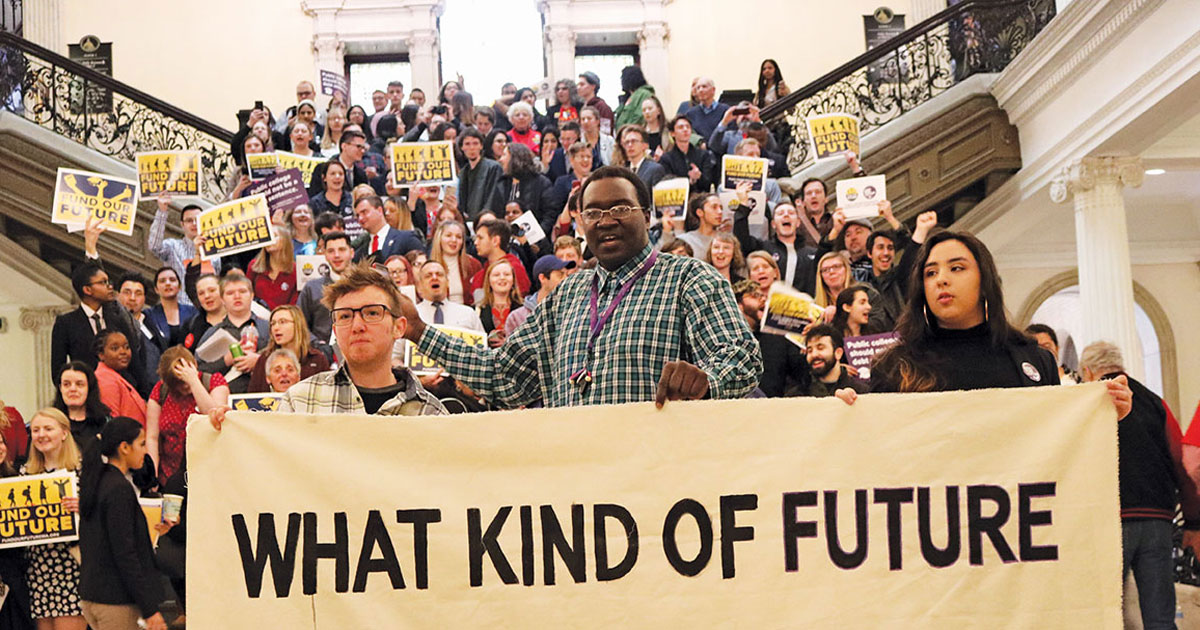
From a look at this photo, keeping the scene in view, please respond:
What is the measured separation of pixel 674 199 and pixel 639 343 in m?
6.65

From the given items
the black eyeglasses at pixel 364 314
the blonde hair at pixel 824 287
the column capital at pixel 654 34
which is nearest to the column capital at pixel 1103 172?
the blonde hair at pixel 824 287

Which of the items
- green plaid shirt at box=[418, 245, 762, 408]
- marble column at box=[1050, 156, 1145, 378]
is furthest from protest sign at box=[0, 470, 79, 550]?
marble column at box=[1050, 156, 1145, 378]

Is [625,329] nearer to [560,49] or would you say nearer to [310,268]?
[310,268]

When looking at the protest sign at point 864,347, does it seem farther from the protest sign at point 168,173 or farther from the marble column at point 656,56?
the marble column at point 656,56

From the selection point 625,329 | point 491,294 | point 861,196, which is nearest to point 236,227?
point 491,294

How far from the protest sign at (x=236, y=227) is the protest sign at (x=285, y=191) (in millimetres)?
1039

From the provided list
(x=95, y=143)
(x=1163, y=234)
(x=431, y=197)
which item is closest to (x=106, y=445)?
(x=431, y=197)

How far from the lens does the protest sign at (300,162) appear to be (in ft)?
37.6

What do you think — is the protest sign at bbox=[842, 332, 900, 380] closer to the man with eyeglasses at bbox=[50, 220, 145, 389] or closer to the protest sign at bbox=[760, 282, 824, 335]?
the protest sign at bbox=[760, 282, 824, 335]

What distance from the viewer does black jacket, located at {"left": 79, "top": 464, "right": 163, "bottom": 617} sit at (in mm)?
5828

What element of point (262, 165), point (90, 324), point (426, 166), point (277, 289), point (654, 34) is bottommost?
point (90, 324)

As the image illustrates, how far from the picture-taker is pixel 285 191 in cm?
1052

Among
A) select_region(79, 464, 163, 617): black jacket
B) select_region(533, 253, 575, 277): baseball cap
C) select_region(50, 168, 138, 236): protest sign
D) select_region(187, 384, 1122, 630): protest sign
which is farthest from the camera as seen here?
select_region(50, 168, 138, 236): protest sign

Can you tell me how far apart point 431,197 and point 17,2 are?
37.3 ft
